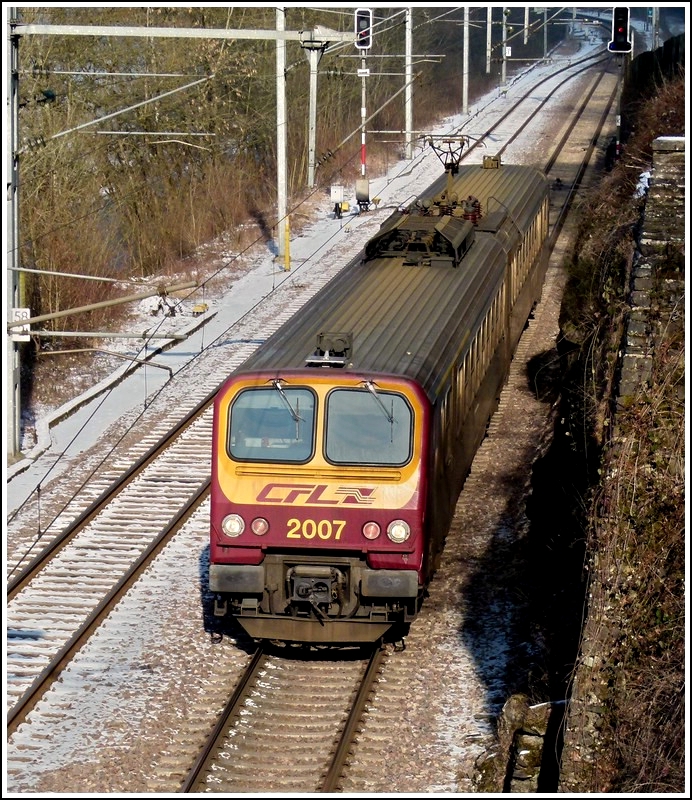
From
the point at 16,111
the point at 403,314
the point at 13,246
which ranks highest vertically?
the point at 16,111

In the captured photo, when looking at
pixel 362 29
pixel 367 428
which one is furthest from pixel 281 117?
pixel 367 428

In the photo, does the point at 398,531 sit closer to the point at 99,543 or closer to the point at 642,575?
the point at 642,575

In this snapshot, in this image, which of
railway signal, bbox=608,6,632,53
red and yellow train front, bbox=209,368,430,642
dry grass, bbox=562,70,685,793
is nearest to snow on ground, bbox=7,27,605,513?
red and yellow train front, bbox=209,368,430,642

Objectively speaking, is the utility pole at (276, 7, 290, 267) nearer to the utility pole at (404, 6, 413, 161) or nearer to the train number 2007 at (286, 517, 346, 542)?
the utility pole at (404, 6, 413, 161)

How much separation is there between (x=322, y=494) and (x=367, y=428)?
1.97 feet

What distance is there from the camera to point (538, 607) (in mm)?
11969

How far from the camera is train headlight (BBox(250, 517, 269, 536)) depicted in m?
10.2

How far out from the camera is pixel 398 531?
10.2 meters

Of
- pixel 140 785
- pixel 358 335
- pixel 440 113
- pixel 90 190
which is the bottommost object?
pixel 140 785

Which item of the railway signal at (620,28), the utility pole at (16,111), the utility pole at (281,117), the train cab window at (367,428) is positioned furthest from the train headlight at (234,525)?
the utility pole at (281,117)

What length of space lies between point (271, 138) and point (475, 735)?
23.6 m

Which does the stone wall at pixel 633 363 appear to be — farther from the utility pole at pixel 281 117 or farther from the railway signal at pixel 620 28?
the utility pole at pixel 281 117

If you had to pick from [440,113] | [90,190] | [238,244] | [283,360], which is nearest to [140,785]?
[283,360]

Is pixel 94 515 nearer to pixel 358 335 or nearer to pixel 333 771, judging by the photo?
pixel 358 335
